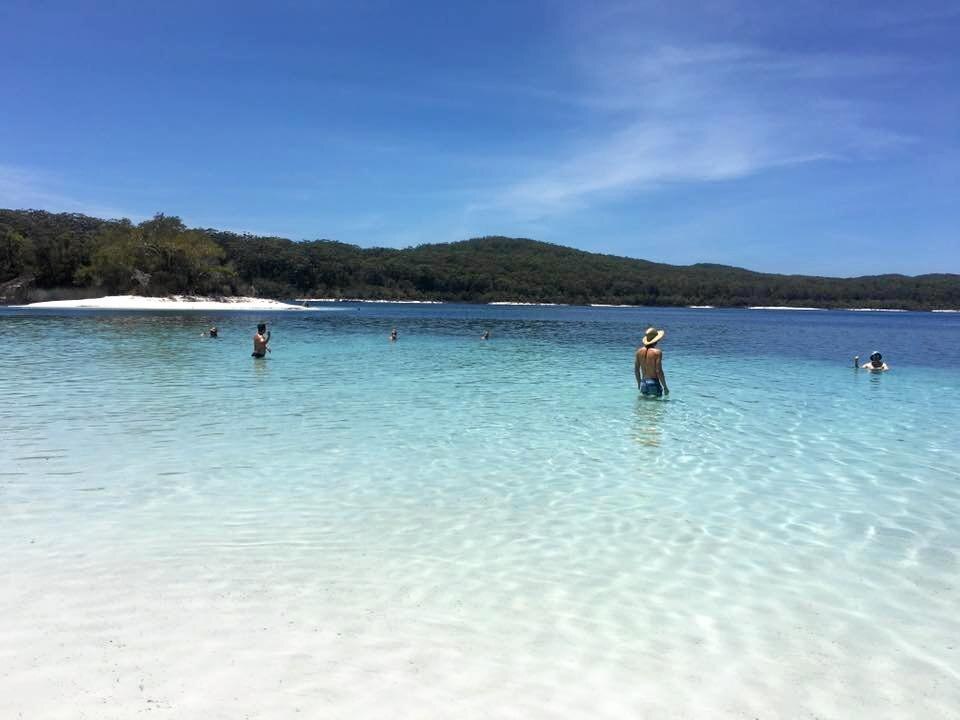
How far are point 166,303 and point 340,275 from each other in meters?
73.2

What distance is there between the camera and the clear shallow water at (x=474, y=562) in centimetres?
393

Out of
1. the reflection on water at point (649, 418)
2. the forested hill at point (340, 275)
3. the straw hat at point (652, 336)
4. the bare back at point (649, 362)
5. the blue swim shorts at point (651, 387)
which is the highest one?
the forested hill at point (340, 275)

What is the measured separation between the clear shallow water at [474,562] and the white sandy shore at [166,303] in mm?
67190

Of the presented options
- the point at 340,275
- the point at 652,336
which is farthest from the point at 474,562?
the point at 340,275

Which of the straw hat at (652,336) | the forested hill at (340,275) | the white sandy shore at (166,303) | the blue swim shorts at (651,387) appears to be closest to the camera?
the straw hat at (652,336)

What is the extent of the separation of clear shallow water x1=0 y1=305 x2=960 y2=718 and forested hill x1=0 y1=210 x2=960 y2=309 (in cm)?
7740

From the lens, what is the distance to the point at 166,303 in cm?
7756

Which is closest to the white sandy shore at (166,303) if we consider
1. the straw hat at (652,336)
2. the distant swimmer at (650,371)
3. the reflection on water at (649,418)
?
the distant swimmer at (650,371)

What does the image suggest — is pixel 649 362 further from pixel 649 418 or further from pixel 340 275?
pixel 340 275

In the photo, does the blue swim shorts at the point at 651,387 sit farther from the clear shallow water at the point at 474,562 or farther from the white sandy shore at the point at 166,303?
the white sandy shore at the point at 166,303

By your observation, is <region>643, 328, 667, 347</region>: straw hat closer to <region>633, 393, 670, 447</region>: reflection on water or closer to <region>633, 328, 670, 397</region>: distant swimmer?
<region>633, 328, 670, 397</region>: distant swimmer

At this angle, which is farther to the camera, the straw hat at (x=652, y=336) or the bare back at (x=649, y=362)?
the bare back at (x=649, y=362)

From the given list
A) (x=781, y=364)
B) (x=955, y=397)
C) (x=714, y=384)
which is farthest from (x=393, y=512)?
(x=781, y=364)

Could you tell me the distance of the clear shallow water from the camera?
393 cm
